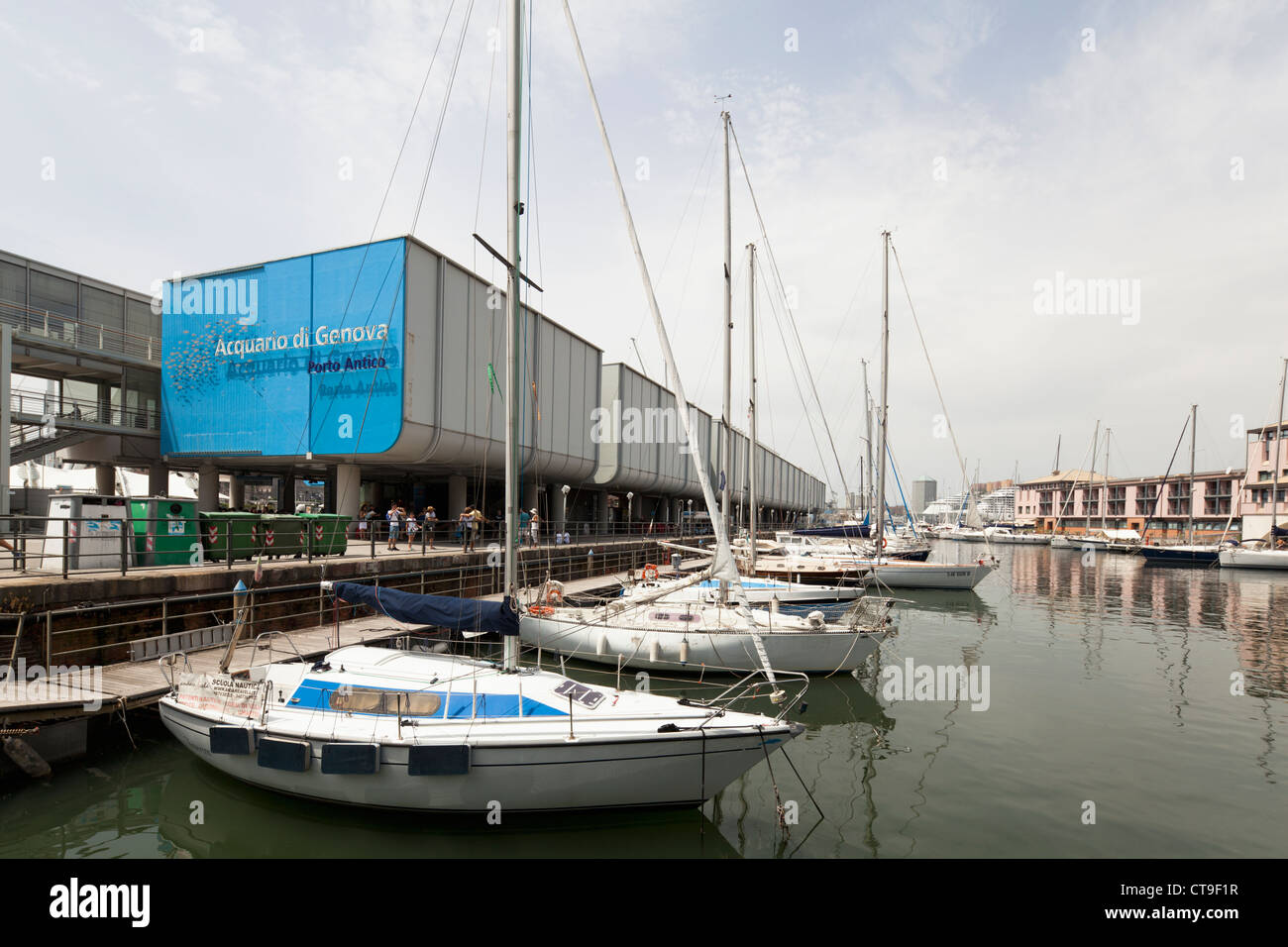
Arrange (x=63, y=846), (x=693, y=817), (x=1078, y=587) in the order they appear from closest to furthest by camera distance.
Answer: (x=63, y=846), (x=693, y=817), (x=1078, y=587)

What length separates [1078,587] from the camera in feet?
126

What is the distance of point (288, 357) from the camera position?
1101 inches

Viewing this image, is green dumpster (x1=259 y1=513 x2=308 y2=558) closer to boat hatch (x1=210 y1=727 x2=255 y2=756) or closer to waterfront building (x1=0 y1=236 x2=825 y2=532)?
waterfront building (x1=0 y1=236 x2=825 y2=532)

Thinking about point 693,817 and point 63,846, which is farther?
point 693,817

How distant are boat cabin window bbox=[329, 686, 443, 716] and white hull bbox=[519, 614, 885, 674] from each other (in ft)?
20.7

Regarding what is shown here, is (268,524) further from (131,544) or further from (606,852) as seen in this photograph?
(606,852)

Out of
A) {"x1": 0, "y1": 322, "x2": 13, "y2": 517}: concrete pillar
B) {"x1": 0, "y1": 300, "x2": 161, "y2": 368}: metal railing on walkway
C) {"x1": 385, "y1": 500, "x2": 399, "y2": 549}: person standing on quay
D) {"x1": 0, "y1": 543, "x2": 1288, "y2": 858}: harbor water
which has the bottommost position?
{"x1": 0, "y1": 543, "x2": 1288, "y2": 858}: harbor water

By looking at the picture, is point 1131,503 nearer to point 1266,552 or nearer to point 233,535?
point 1266,552

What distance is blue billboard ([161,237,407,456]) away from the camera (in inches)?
1040

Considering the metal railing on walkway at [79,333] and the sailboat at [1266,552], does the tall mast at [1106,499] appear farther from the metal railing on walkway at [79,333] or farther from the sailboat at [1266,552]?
the metal railing on walkway at [79,333]

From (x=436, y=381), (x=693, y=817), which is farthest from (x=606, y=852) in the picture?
(x=436, y=381)

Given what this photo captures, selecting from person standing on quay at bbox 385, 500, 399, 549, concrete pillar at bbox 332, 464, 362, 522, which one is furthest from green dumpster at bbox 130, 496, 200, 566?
concrete pillar at bbox 332, 464, 362, 522
